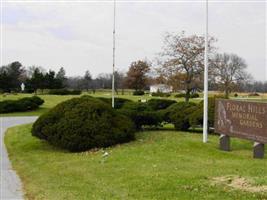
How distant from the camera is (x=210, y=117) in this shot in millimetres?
19469

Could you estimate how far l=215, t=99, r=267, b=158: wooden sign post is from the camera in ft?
46.7

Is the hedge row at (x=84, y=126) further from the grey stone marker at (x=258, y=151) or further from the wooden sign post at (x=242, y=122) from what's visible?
the grey stone marker at (x=258, y=151)

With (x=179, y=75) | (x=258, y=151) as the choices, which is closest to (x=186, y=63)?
(x=179, y=75)

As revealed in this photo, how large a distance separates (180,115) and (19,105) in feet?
88.2

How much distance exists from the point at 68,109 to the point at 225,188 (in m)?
9.88

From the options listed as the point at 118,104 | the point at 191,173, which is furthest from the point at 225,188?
the point at 118,104

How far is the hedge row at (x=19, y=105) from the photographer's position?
4359cm

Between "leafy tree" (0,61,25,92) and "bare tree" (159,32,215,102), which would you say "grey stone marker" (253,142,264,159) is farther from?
"leafy tree" (0,61,25,92)

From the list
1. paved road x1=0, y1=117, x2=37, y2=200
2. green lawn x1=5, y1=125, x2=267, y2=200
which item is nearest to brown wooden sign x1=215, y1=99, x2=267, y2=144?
green lawn x1=5, y1=125, x2=267, y2=200

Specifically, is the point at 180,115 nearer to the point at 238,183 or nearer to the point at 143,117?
the point at 143,117

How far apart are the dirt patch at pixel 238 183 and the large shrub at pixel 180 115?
10.4 metres

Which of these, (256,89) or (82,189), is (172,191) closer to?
(82,189)

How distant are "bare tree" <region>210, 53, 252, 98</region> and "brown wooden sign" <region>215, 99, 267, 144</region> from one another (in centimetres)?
2152

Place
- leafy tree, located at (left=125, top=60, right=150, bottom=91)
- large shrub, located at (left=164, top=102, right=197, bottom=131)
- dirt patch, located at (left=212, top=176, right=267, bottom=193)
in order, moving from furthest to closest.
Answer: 1. leafy tree, located at (left=125, top=60, right=150, bottom=91)
2. large shrub, located at (left=164, top=102, right=197, bottom=131)
3. dirt patch, located at (left=212, top=176, right=267, bottom=193)
